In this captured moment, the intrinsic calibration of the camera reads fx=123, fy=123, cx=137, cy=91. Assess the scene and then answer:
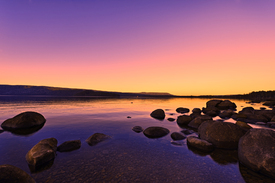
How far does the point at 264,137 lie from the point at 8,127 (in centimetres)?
2194

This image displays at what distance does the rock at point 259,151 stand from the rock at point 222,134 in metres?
1.92

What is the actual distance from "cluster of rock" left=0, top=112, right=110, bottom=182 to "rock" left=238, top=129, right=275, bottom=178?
9.50 meters

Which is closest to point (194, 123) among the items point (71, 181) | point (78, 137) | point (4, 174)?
point (78, 137)

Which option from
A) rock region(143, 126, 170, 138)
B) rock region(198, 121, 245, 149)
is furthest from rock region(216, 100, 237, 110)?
rock region(143, 126, 170, 138)

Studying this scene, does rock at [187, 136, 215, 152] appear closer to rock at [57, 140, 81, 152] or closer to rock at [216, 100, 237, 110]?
rock at [57, 140, 81, 152]

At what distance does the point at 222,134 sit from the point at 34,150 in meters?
12.3

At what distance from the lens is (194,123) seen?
1520cm

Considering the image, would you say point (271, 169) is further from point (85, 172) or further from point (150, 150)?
point (85, 172)

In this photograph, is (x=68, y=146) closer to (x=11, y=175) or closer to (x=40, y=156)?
(x=40, y=156)

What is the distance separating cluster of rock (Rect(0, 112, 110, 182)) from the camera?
4.20 meters

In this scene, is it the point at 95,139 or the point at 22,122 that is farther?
the point at 22,122

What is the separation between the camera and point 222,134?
30.0 feet

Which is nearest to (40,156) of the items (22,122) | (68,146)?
(68,146)

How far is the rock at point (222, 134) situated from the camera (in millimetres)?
8852
